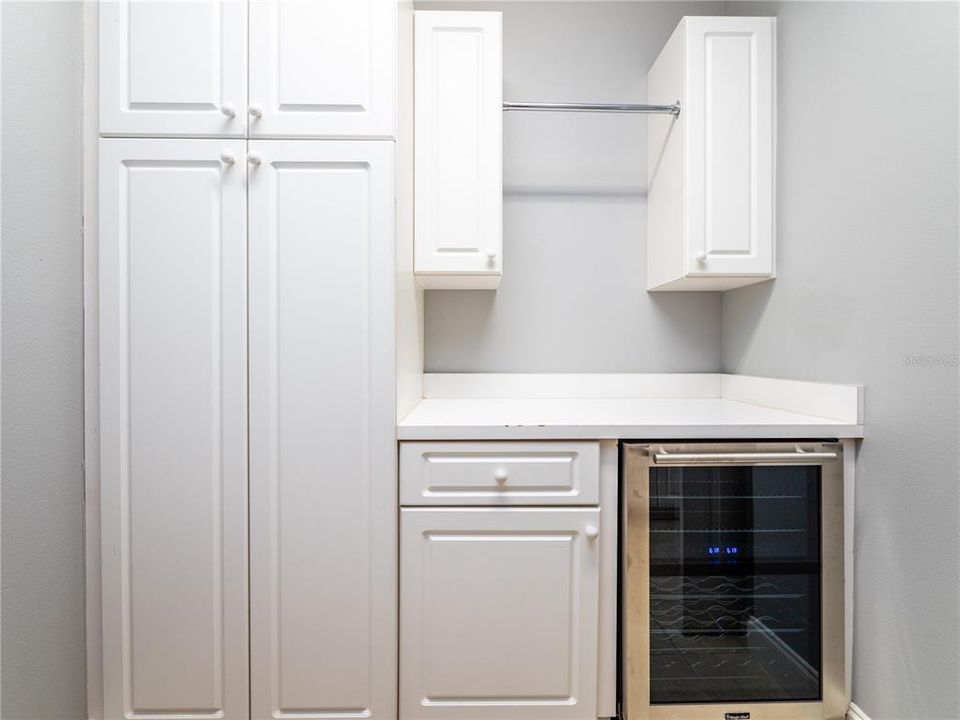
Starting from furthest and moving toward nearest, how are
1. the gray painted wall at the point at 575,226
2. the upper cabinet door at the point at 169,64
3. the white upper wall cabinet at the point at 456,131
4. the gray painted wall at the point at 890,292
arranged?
the gray painted wall at the point at 575,226, the white upper wall cabinet at the point at 456,131, the upper cabinet door at the point at 169,64, the gray painted wall at the point at 890,292

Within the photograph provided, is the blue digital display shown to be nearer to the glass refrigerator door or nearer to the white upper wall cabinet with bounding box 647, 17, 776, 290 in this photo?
the glass refrigerator door

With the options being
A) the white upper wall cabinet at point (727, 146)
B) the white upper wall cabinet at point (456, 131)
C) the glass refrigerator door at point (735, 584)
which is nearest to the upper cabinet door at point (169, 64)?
the white upper wall cabinet at point (456, 131)

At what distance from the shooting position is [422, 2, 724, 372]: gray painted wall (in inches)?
83.3

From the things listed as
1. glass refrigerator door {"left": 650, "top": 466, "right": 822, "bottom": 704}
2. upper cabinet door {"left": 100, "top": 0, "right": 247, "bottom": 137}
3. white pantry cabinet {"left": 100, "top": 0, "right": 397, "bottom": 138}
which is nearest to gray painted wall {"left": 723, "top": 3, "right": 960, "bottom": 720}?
glass refrigerator door {"left": 650, "top": 466, "right": 822, "bottom": 704}

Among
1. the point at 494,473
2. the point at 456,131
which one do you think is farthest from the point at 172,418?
the point at 456,131

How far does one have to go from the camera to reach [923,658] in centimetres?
125

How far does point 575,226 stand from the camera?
2141 millimetres

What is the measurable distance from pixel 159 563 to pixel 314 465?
18.3 inches

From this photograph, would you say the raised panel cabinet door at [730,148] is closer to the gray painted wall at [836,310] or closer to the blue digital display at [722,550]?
the gray painted wall at [836,310]

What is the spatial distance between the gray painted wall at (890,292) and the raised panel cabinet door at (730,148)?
3.5 inches

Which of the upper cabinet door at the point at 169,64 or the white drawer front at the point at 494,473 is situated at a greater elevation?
the upper cabinet door at the point at 169,64

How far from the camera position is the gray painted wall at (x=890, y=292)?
3.90 feet

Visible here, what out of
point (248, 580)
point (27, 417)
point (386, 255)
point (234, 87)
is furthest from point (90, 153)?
point (248, 580)

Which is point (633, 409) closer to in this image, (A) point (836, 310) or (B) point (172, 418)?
(A) point (836, 310)
